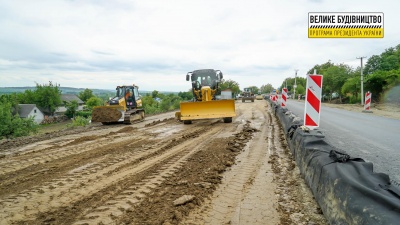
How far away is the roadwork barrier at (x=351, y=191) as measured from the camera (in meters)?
1.91

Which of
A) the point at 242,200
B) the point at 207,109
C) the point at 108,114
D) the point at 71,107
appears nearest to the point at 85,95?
the point at 71,107

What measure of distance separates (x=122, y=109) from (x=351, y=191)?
13.3 meters

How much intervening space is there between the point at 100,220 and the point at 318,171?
8.68ft

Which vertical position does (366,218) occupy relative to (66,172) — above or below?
above

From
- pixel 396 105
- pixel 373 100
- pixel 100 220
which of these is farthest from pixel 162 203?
pixel 373 100

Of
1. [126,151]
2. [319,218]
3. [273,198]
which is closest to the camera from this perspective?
[319,218]

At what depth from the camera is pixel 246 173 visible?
185 inches

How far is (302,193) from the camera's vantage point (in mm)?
3688

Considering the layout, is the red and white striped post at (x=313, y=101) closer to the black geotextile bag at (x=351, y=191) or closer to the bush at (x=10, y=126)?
the black geotextile bag at (x=351, y=191)

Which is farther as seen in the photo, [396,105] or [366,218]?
[396,105]

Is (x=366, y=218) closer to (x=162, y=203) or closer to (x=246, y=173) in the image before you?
(x=162, y=203)

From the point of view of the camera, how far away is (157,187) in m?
4.00

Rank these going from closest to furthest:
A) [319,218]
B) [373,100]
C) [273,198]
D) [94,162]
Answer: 1. [319,218]
2. [273,198]
3. [94,162]
4. [373,100]

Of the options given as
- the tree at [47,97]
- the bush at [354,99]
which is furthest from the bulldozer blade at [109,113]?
the tree at [47,97]
